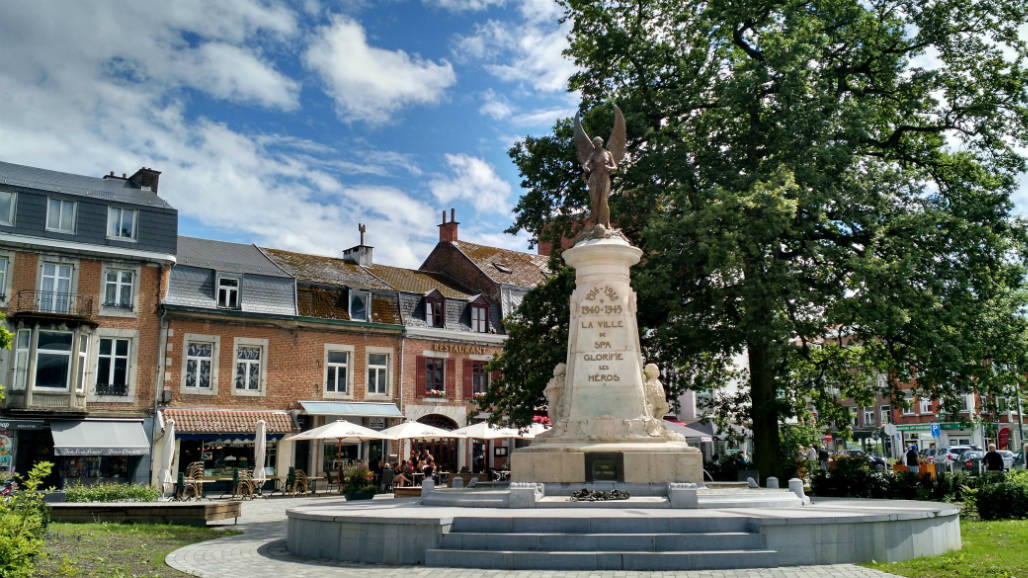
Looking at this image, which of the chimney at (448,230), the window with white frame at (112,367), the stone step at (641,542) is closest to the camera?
the stone step at (641,542)

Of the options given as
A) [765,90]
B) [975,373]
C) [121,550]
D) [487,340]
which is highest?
[765,90]

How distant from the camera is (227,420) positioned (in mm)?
32781

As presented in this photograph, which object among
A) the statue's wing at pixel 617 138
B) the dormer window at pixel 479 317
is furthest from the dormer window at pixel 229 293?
the statue's wing at pixel 617 138

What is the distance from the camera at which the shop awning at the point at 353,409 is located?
3488cm

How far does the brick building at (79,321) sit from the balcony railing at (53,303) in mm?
36

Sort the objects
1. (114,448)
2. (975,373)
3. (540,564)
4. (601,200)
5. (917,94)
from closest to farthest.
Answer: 1. (540,564)
2. (601,200)
3. (975,373)
4. (917,94)
5. (114,448)

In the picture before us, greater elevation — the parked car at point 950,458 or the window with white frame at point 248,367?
the window with white frame at point 248,367

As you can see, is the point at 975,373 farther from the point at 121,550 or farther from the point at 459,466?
the point at 459,466

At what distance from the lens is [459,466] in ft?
128

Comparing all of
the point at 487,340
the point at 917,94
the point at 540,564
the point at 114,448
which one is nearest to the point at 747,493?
the point at 540,564

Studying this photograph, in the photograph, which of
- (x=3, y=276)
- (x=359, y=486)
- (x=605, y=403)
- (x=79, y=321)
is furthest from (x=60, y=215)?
(x=605, y=403)

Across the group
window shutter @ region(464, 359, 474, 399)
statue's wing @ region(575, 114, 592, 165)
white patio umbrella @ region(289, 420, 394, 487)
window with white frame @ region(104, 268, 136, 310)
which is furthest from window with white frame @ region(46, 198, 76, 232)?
statue's wing @ region(575, 114, 592, 165)

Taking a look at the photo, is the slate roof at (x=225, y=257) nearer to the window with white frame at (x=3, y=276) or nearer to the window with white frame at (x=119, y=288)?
the window with white frame at (x=119, y=288)

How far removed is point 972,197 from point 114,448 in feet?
92.6
